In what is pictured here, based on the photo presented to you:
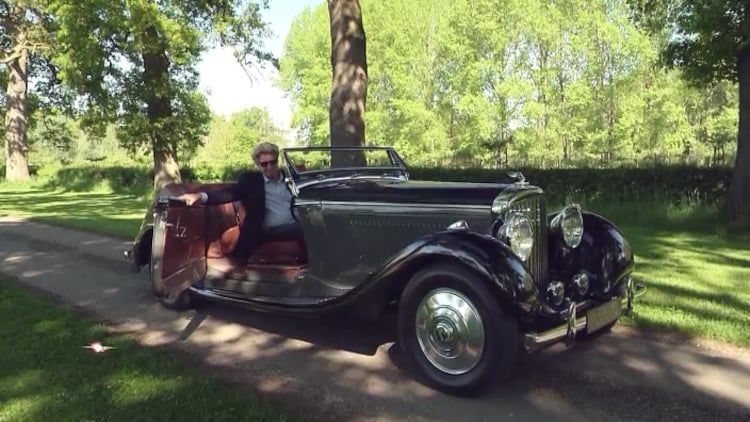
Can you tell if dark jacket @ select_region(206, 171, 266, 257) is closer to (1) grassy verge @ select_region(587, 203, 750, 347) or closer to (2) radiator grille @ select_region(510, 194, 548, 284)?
(2) radiator grille @ select_region(510, 194, 548, 284)

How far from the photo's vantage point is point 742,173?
431 inches

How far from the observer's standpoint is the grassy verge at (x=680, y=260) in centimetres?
548

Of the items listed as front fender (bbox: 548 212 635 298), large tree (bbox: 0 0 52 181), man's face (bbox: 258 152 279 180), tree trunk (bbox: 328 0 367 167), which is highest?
large tree (bbox: 0 0 52 181)

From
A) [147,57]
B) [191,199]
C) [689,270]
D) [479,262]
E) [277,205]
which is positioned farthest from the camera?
[147,57]

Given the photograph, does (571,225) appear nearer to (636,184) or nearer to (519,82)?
(636,184)

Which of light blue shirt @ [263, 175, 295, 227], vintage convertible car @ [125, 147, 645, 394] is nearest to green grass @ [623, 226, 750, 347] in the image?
vintage convertible car @ [125, 147, 645, 394]

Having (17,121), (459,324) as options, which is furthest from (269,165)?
(17,121)

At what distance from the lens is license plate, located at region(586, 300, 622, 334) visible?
13.5 feet

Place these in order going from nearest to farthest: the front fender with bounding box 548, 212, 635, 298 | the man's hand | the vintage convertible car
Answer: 1. the vintage convertible car
2. the front fender with bounding box 548, 212, 635, 298
3. the man's hand

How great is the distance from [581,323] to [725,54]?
10056 mm

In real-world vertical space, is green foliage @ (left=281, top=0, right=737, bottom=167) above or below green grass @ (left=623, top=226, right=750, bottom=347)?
above

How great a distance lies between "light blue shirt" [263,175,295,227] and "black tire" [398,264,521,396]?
2.02 metres

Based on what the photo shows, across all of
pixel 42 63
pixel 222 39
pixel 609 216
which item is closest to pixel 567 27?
pixel 222 39

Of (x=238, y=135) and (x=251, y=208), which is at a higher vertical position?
(x=238, y=135)
